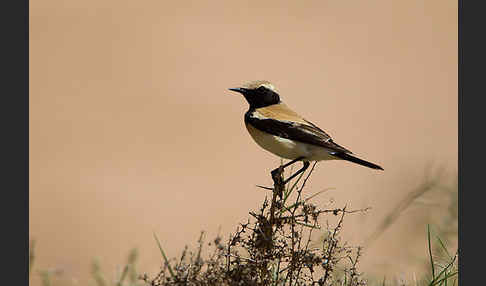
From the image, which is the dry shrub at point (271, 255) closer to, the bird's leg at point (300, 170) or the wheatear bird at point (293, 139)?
the bird's leg at point (300, 170)

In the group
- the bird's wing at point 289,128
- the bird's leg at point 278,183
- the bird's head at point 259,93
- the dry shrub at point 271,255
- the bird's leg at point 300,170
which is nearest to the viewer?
the dry shrub at point 271,255

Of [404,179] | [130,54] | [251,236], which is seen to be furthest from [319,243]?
[130,54]

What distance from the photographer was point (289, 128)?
19.2ft

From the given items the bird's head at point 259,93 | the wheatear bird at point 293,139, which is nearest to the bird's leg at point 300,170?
the wheatear bird at point 293,139

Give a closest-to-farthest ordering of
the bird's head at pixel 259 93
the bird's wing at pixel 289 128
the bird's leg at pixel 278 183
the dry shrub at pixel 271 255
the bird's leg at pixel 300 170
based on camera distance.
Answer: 1. the dry shrub at pixel 271 255
2. the bird's leg at pixel 278 183
3. the bird's leg at pixel 300 170
4. the bird's wing at pixel 289 128
5. the bird's head at pixel 259 93

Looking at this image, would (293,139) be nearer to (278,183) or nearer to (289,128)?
(289,128)

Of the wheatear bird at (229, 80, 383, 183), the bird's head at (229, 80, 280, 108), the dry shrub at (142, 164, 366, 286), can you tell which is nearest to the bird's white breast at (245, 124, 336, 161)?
the wheatear bird at (229, 80, 383, 183)

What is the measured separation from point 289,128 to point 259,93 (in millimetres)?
593

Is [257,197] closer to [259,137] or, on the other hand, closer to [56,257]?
[56,257]

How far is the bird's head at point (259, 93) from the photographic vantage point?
6316 mm

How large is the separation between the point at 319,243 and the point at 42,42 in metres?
13.3

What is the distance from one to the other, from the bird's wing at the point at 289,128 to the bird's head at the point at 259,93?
0.21 m

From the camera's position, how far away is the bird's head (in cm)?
632

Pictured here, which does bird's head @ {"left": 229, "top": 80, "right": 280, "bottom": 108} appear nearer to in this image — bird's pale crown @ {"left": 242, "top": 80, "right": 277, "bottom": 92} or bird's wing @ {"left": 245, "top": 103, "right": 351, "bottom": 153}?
bird's pale crown @ {"left": 242, "top": 80, "right": 277, "bottom": 92}
